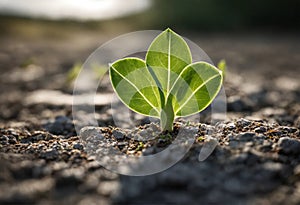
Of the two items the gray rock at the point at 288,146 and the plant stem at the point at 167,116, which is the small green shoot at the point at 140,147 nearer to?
the plant stem at the point at 167,116

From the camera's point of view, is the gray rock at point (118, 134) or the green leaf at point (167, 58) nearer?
the green leaf at point (167, 58)

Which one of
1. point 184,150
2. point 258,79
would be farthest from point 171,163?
point 258,79

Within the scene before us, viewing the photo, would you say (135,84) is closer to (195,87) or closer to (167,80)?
(167,80)

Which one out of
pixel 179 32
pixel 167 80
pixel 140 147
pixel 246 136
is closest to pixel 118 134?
pixel 140 147

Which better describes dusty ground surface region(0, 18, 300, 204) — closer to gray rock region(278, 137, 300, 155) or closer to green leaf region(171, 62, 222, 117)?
gray rock region(278, 137, 300, 155)

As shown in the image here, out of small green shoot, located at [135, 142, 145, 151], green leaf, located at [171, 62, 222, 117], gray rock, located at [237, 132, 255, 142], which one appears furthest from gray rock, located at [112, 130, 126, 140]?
gray rock, located at [237, 132, 255, 142]

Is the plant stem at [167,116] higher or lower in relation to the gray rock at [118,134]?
higher

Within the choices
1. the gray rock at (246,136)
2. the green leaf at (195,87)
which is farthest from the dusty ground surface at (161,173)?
the green leaf at (195,87)
